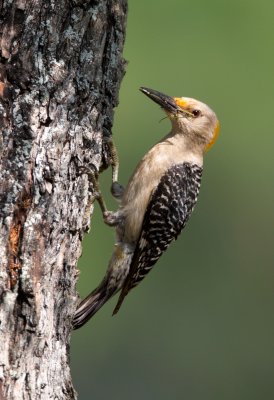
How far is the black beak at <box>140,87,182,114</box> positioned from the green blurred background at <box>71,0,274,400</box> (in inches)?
71.1

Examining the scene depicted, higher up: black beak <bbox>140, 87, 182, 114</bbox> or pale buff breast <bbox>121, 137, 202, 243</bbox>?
black beak <bbox>140, 87, 182, 114</bbox>

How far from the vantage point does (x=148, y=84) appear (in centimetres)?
917

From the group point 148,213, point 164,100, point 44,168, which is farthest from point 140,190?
point 44,168

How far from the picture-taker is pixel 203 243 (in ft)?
30.3

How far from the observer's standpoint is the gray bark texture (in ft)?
14.1

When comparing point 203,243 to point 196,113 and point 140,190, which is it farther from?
point 140,190

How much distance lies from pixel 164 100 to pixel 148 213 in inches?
29.2

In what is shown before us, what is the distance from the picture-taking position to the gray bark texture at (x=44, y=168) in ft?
14.1

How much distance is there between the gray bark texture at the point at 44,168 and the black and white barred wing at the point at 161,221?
3.99 feet

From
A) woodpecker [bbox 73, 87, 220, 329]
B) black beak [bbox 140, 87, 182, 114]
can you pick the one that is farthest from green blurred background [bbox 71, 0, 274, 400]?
woodpecker [bbox 73, 87, 220, 329]

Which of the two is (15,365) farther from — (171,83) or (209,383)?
(171,83)

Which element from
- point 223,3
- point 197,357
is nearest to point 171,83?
point 223,3

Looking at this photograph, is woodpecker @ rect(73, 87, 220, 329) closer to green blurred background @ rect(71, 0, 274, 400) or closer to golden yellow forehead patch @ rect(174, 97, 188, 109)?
golden yellow forehead patch @ rect(174, 97, 188, 109)

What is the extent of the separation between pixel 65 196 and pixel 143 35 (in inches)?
209
